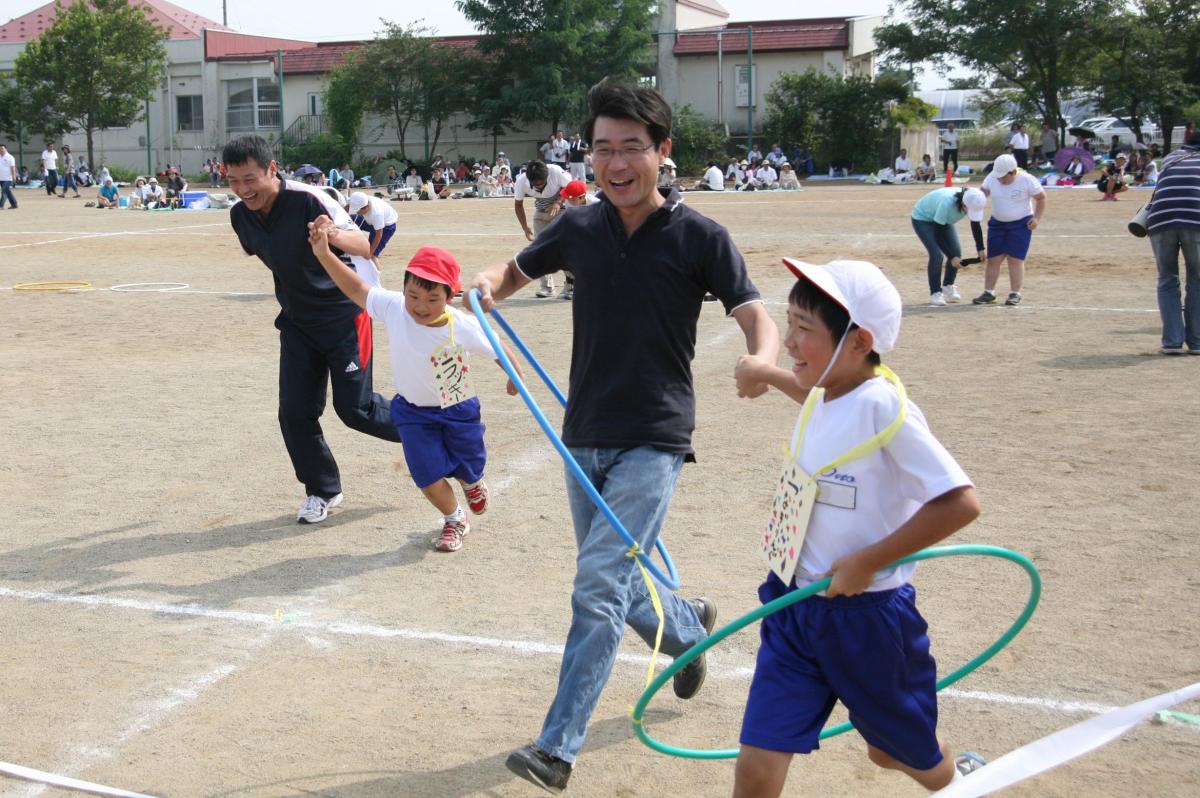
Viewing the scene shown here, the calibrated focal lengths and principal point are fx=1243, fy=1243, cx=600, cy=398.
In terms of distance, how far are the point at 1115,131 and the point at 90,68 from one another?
4452 cm

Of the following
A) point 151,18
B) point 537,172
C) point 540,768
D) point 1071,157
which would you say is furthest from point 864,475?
point 151,18

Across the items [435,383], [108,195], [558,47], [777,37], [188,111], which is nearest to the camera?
[435,383]

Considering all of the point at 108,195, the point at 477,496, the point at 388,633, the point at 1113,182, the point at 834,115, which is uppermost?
the point at 834,115

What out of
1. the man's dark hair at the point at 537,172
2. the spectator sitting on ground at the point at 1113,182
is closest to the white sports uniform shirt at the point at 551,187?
the man's dark hair at the point at 537,172

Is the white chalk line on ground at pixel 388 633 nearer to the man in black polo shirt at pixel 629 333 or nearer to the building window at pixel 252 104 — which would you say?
the man in black polo shirt at pixel 629 333

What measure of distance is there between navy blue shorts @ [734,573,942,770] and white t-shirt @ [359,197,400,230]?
10133 mm

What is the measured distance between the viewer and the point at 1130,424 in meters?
8.99

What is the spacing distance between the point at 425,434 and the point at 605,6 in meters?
51.2

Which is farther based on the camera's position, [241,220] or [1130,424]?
[1130,424]

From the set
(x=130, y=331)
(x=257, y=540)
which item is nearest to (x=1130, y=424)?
(x=257, y=540)

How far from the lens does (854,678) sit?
318cm

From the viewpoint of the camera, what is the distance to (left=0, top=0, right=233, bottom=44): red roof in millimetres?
66625

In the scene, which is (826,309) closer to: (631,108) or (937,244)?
(631,108)

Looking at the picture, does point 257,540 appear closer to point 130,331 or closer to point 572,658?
point 572,658
